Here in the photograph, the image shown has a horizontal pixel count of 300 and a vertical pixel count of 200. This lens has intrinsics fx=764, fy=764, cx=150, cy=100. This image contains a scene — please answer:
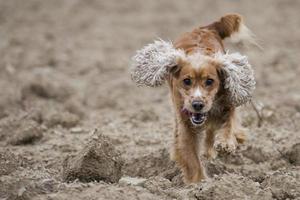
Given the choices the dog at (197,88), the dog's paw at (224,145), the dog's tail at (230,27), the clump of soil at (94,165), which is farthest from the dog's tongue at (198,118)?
the dog's tail at (230,27)

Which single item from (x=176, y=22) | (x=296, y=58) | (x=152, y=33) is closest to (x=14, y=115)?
(x=296, y=58)

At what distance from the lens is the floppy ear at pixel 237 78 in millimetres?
6125

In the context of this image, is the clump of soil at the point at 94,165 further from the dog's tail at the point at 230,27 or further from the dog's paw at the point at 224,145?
the dog's tail at the point at 230,27

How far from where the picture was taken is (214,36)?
714 centimetres

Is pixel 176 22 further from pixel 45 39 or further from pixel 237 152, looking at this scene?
pixel 237 152

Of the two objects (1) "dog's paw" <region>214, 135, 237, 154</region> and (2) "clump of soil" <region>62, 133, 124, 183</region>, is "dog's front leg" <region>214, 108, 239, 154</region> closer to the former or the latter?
(1) "dog's paw" <region>214, 135, 237, 154</region>

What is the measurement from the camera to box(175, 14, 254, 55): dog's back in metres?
6.64

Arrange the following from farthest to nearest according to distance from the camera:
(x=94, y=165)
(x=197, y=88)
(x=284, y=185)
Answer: (x=197, y=88), (x=94, y=165), (x=284, y=185)

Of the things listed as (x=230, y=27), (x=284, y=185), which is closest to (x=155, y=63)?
(x=230, y=27)

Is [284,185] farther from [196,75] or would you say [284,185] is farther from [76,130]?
[76,130]

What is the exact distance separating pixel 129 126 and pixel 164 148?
4.52 feet

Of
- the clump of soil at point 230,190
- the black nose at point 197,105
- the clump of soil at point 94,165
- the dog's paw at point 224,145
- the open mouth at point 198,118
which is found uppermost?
the black nose at point 197,105

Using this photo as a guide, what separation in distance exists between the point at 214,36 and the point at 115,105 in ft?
9.84

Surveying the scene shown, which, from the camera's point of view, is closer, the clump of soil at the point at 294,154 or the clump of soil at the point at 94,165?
the clump of soil at the point at 94,165
